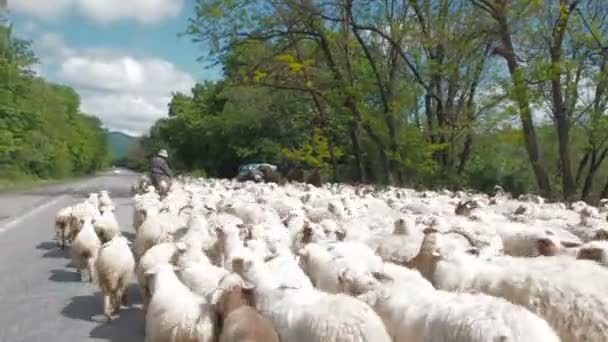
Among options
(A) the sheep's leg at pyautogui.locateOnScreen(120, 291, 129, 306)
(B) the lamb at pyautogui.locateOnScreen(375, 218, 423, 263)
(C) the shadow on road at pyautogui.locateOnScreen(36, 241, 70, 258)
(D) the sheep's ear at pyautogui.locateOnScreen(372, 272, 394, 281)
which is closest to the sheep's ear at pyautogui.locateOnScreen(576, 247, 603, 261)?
(B) the lamb at pyautogui.locateOnScreen(375, 218, 423, 263)

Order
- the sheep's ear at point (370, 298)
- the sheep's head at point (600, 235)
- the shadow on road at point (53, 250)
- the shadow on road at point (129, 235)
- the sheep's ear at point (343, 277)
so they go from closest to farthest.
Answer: the sheep's ear at point (370, 298), the sheep's ear at point (343, 277), the sheep's head at point (600, 235), the shadow on road at point (53, 250), the shadow on road at point (129, 235)

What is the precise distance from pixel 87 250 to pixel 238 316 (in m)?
5.98

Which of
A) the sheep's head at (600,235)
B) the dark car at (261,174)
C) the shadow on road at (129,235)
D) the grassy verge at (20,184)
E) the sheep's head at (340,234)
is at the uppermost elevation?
the dark car at (261,174)

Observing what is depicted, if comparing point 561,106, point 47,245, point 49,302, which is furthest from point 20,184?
point 49,302

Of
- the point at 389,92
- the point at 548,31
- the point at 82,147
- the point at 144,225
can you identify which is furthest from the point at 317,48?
the point at 82,147

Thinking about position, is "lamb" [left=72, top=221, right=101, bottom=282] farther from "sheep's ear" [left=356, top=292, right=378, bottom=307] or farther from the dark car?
the dark car

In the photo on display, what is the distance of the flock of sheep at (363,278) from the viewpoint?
5.28m

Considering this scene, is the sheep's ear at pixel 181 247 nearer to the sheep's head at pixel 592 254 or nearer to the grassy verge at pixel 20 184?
the sheep's head at pixel 592 254

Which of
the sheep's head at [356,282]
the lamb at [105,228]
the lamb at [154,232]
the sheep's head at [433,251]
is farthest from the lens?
the lamb at [105,228]

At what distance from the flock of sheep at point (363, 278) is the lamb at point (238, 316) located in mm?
13

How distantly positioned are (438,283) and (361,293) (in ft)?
3.79

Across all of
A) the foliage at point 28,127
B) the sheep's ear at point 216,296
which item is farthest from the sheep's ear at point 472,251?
the foliage at point 28,127

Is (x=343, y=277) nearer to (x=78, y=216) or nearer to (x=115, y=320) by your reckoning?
(x=115, y=320)

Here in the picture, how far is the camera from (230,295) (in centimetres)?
623
